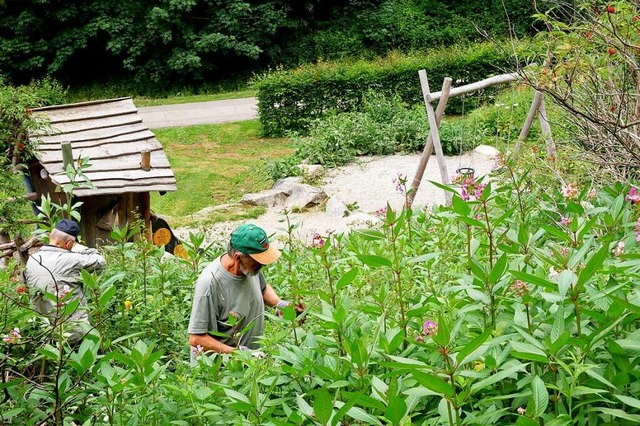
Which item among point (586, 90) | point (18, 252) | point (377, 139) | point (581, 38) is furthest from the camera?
point (377, 139)

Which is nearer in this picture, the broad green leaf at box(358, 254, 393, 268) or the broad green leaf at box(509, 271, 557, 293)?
the broad green leaf at box(509, 271, 557, 293)

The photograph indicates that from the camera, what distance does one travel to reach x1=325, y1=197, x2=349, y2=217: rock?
11.9 metres

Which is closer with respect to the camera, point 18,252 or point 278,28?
point 18,252

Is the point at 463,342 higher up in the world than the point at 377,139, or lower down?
higher up

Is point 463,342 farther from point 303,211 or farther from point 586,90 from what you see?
point 303,211

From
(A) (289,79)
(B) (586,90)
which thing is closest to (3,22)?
(A) (289,79)

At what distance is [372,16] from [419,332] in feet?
92.5

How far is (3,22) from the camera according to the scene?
26.0 meters

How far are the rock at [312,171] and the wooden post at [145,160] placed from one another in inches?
227

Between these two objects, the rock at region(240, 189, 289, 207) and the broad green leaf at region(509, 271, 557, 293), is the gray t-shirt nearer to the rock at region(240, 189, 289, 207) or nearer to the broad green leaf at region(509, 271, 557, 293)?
the broad green leaf at region(509, 271, 557, 293)

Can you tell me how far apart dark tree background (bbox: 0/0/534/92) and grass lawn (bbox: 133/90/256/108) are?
1.01 metres

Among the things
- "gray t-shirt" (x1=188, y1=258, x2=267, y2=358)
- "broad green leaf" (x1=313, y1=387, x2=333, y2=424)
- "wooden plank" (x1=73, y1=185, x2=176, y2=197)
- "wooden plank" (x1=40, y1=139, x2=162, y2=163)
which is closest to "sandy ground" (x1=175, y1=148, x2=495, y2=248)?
"wooden plank" (x1=40, y1=139, x2=162, y2=163)

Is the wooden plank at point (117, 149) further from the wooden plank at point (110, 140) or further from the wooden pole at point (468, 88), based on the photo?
the wooden pole at point (468, 88)

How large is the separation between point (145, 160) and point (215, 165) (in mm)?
8427
